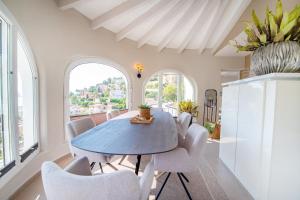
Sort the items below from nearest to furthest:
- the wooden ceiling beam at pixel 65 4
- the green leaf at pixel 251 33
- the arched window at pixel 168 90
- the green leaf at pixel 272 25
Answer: the green leaf at pixel 272 25
the green leaf at pixel 251 33
the wooden ceiling beam at pixel 65 4
the arched window at pixel 168 90

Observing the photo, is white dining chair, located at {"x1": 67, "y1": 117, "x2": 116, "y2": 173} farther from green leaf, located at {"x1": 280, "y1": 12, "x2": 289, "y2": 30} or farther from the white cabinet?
green leaf, located at {"x1": 280, "y1": 12, "x2": 289, "y2": 30}

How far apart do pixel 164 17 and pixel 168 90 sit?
294 cm

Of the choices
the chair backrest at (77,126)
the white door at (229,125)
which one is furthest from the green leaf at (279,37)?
the chair backrest at (77,126)

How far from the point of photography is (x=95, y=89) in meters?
4.21

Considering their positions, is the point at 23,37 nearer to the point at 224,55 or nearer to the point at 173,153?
the point at 173,153

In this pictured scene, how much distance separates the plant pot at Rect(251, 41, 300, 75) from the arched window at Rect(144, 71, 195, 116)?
166 inches

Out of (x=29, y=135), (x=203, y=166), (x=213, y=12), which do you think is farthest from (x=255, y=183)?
(x=213, y=12)

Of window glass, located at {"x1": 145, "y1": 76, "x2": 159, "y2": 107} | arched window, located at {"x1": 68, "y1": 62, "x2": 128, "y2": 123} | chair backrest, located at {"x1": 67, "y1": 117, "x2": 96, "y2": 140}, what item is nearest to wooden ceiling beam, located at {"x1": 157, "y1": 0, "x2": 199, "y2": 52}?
window glass, located at {"x1": 145, "y1": 76, "x2": 159, "y2": 107}

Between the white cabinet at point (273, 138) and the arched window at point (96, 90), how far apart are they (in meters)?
3.12

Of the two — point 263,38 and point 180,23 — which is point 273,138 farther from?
point 180,23

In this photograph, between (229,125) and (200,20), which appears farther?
(200,20)

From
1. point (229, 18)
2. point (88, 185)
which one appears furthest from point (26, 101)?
point (229, 18)

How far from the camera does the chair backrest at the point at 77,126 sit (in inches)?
78.2

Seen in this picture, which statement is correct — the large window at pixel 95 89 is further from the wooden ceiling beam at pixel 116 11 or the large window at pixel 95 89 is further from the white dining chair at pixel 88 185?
the white dining chair at pixel 88 185
